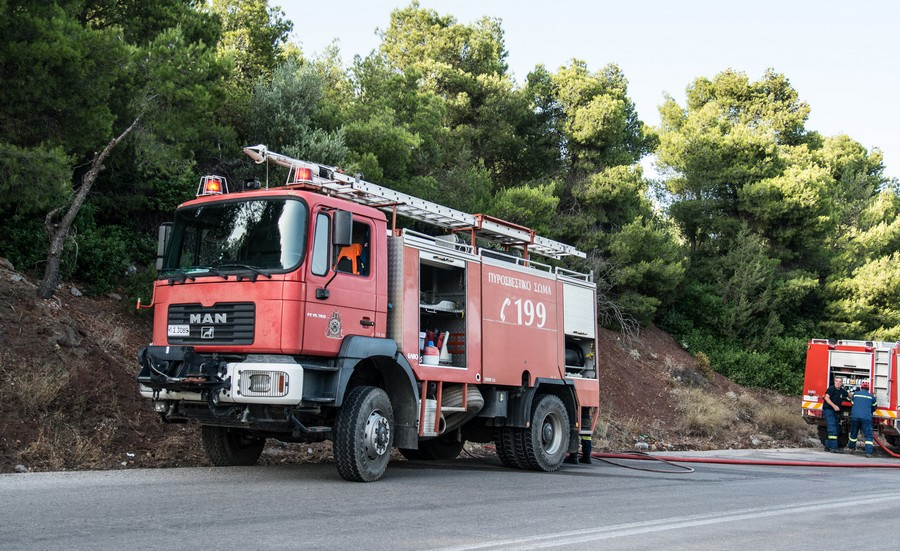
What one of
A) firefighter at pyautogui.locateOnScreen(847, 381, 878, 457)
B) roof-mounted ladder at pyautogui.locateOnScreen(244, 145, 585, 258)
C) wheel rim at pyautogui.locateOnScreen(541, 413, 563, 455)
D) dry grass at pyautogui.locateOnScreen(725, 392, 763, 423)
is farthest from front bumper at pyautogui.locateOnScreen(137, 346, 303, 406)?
dry grass at pyautogui.locateOnScreen(725, 392, 763, 423)

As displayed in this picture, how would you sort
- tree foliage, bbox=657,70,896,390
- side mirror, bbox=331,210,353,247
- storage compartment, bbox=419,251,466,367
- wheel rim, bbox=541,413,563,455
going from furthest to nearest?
tree foliage, bbox=657,70,896,390
wheel rim, bbox=541,413,563,455
storage compartment, bbox=419,251,466,367
side mirror, bbox=331,210,353,247

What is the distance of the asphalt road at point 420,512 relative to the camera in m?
5.86

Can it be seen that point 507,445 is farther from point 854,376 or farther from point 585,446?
point 854,376

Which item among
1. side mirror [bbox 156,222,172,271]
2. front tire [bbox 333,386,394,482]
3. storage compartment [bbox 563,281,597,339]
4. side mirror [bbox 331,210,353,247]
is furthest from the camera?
storage compartment [bbox 563,281,597,339]

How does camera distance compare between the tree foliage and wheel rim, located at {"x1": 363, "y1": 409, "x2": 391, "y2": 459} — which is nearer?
wheel rim, located at {"x1": 363, "y1": 409, "x2": 391, "y2": 459}

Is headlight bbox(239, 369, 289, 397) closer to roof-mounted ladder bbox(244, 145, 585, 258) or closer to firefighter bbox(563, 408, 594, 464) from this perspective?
roof-mounted ladder bbox(244, 145, 585, 258)

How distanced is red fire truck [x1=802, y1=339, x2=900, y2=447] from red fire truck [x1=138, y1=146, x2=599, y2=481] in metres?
12.5

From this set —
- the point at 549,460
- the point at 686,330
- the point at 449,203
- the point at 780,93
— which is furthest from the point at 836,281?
the point at 549,460

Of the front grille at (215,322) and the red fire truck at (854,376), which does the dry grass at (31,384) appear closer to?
the front grille at (215,322)

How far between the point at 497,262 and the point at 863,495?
17.8 feet

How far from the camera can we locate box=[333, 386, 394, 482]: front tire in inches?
355

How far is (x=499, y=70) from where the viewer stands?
106 ft

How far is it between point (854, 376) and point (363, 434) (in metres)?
17.0

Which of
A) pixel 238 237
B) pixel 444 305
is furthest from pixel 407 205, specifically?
pixel 238 237
